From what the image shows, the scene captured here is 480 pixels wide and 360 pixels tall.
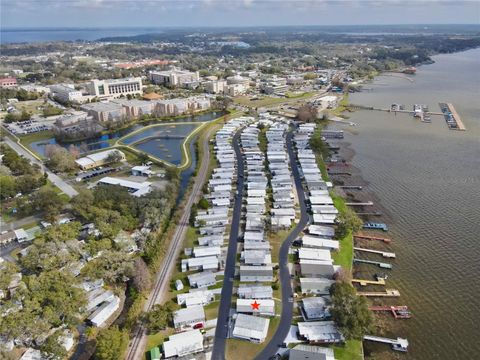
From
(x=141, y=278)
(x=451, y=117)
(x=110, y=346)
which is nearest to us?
(x=110, y=346)

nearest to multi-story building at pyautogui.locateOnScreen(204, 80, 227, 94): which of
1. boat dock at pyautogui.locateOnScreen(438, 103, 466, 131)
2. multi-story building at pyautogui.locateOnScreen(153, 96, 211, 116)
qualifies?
multi-story building at pyautogui.locateOnScreen(153, 96, 211, 116)

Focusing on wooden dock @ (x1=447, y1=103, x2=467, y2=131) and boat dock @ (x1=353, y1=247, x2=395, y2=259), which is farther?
wooden dock @ (x1=447, y1=103, x2=467, y2=131)

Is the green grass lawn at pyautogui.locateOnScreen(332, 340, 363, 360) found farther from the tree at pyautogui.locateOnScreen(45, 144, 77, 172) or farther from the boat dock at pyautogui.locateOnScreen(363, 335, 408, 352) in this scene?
the tree at pyautogui.locateOnScreen(45, 144, 77, 172)

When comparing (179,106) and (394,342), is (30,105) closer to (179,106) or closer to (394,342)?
(179,106)

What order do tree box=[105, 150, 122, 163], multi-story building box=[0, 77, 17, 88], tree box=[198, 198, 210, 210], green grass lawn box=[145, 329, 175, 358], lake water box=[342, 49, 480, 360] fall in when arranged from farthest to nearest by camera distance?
multi-story building box=[0, 77, 17, 88], tree box=[105, 150, 122, 163], tree box=[198, 198, 210, 210], lake water box=[342, 49, 480, 360], green grass lawn box=[145, 329, 175, 358]

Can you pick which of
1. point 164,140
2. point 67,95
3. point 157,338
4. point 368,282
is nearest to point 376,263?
point 368,282

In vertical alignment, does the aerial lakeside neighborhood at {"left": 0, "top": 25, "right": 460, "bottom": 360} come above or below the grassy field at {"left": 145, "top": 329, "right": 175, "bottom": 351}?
above

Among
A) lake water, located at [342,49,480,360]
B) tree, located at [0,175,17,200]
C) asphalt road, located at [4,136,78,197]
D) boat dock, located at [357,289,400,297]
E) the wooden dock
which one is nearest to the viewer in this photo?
lake water, located at [342,49,480,360]
